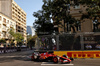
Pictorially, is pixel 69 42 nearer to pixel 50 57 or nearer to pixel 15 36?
pixel 50 57

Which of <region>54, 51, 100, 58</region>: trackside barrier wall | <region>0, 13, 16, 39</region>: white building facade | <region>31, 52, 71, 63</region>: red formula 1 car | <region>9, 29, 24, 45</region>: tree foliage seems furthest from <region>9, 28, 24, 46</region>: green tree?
<region>54, 51, 100, 58</region>: trackside barrier wall

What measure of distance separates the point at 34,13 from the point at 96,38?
53.3ft

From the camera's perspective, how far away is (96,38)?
12141mm

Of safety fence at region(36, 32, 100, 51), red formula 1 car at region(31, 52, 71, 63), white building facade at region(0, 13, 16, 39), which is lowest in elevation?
red formula 1 car at region(31, 52, 71, 63)

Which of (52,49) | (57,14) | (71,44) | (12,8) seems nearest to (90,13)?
(57,14)

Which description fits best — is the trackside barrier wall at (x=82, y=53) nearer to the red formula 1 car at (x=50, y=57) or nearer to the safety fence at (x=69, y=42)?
the safety fence at (x=69, y=42)

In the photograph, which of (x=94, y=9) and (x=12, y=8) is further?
(x=12, y=8)

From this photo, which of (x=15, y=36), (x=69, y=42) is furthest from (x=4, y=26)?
(x=69, y=42)

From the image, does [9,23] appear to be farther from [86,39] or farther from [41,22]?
[86,39]

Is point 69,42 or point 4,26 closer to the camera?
point 69,42

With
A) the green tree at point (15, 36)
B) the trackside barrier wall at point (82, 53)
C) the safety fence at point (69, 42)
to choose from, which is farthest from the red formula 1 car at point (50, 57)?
the green tree at point (15, 36)

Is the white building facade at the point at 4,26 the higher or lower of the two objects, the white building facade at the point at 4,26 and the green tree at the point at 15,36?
the higher

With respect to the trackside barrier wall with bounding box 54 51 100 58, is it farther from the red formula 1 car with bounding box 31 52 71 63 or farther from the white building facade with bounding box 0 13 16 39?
the white building facade with bounding box 0 13 16 39

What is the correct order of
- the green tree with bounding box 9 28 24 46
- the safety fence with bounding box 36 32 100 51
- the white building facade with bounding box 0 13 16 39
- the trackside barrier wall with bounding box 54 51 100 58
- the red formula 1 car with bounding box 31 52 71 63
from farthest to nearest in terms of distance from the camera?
the white building facade with bounding box 0 13 16 39 < the green tree with bounding box 9 28 24 46 < the trackside barrier wall with bounding box 54 51 100 58 < the safety fence with bounding box 36 32 100 51 < the red formula 1 car with bounding box 31 52 71 63
